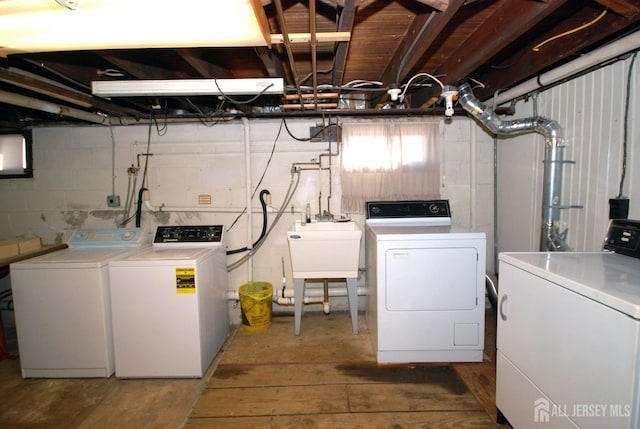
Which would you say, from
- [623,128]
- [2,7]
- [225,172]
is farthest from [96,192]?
[623,128]

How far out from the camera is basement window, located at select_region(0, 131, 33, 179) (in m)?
2.88

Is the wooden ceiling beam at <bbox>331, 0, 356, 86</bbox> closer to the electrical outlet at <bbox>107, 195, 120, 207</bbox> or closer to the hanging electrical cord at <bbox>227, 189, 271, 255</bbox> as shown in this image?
the hanging electrical cord at <bbox>227, 189, 271, 255</bbox>

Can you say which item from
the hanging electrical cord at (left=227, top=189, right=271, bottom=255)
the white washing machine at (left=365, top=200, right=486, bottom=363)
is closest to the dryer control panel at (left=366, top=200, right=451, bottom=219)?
the white washing machine at (left=365, top=200, right=486, bottom=363)

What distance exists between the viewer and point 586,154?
1886 mm

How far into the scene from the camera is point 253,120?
2871 mm

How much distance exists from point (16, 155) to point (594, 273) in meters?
4.79

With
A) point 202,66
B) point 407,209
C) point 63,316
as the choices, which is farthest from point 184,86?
point 407,209

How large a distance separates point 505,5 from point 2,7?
2.20 metres

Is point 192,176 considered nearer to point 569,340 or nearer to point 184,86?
point 184,86

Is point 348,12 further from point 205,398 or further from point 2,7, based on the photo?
point 205,398

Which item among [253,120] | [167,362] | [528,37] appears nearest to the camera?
[528,37]

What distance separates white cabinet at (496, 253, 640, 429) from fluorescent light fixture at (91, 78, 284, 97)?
1.82 metres

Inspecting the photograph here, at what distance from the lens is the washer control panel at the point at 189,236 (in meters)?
2.51

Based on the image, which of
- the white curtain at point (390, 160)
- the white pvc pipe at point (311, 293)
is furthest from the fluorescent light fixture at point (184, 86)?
the white pvc pipe at point (311, 293)
